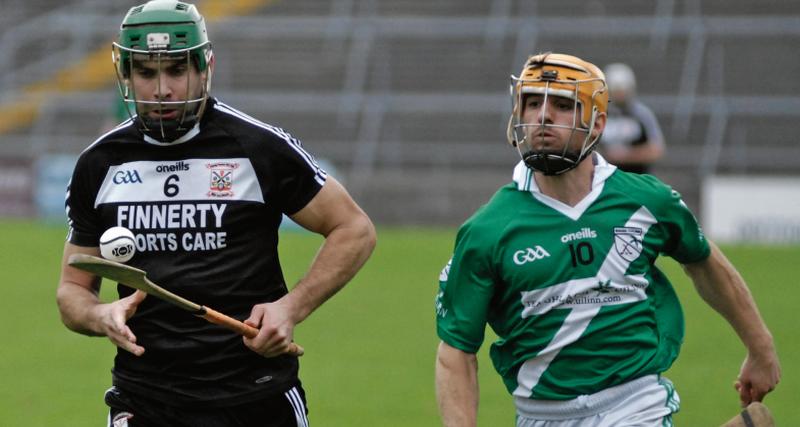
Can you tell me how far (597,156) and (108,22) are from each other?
23141 mm

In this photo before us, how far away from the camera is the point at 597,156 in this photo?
4.75m

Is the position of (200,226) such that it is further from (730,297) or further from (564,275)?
(730,297)

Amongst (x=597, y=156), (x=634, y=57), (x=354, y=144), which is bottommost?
(x=354, y=144)

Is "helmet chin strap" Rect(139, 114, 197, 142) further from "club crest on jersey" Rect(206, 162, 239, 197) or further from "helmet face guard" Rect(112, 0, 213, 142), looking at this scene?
"club crest on jersey" Rect(206, 162, 239, 197)

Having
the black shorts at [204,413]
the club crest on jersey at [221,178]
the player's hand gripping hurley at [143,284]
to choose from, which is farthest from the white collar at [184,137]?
the black shorts at [204,413]

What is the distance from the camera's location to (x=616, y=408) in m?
4.48

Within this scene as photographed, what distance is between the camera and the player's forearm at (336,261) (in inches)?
184

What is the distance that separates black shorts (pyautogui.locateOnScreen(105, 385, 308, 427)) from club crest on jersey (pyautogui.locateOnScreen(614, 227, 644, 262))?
119cm

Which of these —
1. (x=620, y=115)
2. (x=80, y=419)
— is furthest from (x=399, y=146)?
(x=80, y=419)

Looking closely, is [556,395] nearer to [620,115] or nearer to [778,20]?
[620,115]

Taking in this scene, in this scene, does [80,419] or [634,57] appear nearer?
[80,419]

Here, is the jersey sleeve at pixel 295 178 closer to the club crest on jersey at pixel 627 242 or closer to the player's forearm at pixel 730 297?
the club crest on jersey at pixel 627 242

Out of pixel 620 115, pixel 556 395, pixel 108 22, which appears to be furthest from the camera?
pixel 108 22

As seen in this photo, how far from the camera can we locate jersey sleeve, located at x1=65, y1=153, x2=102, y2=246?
15.3 feet
